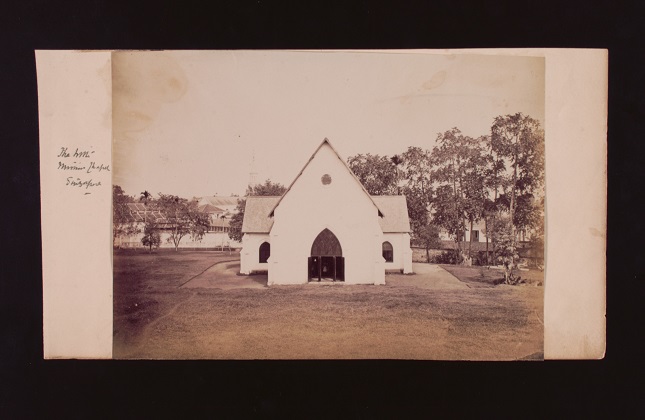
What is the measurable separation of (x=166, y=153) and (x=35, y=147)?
1101 millimetres

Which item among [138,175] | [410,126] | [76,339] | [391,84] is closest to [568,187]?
[410,126]

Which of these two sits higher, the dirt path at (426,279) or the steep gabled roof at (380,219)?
the steep gabled roof at (380,219)

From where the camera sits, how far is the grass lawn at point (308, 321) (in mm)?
3186

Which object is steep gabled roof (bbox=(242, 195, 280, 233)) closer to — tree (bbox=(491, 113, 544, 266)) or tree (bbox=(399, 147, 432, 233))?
tree (bbox=(399, 147, 432, 233))

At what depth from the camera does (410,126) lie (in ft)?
10.4

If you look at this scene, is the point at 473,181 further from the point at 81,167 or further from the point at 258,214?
the point at 81,167

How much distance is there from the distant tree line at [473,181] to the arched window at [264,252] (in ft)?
3.55

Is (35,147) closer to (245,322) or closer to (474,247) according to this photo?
(245,322)

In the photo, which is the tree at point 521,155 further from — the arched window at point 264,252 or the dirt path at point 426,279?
the arched window at point 264,252

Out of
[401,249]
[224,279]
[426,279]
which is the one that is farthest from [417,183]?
[224,279]

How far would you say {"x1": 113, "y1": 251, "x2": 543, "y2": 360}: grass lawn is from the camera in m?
3.19

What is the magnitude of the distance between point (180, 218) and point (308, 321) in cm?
146

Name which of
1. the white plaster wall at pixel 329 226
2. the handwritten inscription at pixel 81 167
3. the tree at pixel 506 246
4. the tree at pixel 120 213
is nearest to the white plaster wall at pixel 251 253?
the white plaster wall at pixel 329 226

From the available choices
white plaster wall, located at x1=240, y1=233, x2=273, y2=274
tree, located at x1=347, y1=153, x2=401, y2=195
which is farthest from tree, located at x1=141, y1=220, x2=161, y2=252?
tree, located at x1=347, y1=153, x2=401, y2=195
